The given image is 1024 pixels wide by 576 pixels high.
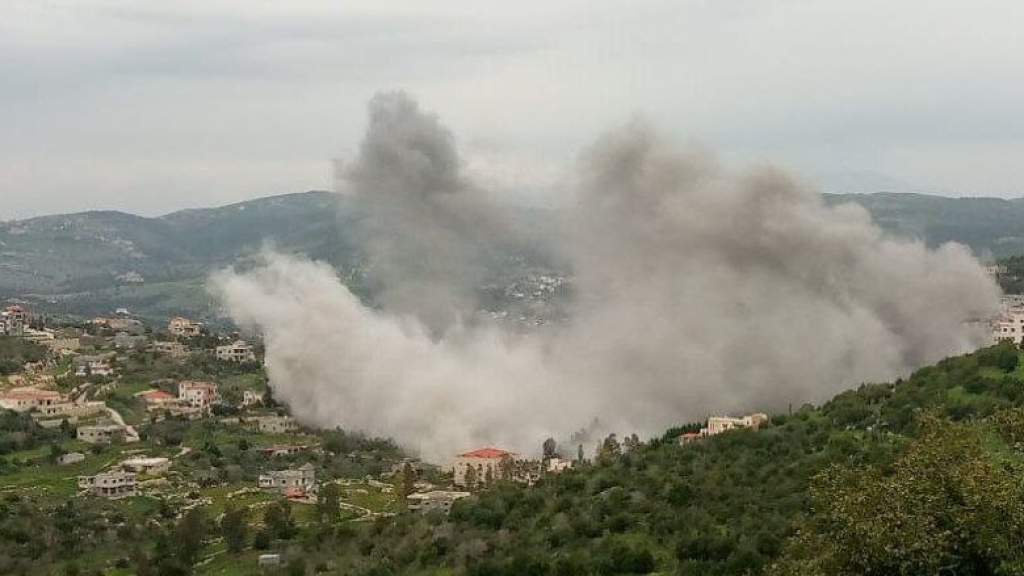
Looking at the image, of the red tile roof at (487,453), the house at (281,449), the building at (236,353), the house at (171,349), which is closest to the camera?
the red tile roof at (487,453)

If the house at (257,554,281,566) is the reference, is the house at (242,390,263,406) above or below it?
above

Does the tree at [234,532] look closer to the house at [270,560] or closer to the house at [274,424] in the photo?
the house at [270,560]

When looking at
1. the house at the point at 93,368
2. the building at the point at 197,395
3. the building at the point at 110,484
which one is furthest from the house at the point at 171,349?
the building at the point at 110,484

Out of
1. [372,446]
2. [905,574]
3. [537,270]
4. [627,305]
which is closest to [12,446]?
[372,446]

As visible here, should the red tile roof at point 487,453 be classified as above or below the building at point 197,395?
below

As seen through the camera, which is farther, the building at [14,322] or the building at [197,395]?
Result: the building at [14,322]

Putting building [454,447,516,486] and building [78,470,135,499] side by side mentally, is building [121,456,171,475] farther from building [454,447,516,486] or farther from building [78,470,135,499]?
building [454,447,516,486]

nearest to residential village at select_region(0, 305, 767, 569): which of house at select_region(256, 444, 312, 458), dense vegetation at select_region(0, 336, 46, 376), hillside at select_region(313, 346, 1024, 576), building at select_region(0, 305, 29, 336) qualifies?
house at select_region(256, 444, 312, 458)

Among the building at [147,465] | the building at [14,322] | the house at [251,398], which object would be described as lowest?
the building at [147,465]
